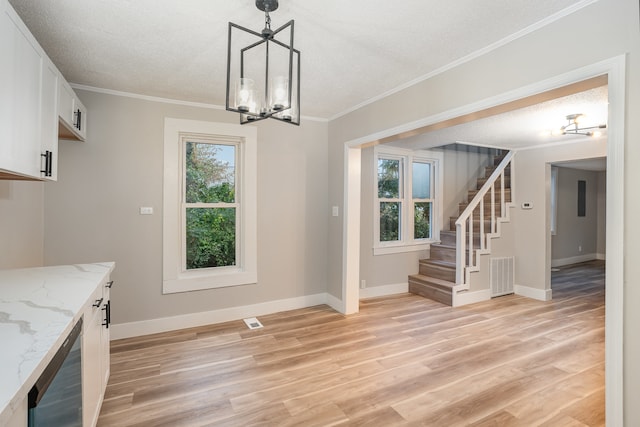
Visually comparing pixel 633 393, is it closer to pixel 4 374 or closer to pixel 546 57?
pixel 546 57

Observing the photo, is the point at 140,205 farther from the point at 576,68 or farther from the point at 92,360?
the point at 576,68

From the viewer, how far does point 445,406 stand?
228 centimetres

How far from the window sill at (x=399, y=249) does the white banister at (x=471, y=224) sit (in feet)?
2.20

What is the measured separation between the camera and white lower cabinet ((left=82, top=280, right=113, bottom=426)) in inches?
65.5

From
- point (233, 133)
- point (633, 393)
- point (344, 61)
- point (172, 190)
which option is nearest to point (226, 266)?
point (172, 190)

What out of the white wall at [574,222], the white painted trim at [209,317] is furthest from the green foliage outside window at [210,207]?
the white wall at [574,222]

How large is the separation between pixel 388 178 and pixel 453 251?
5.11 ft

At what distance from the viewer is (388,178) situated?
207 inches

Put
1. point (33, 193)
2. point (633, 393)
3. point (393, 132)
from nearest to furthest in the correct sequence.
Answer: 1. point (633, 393)
2. point (33, 193)
3. point (393, 132)

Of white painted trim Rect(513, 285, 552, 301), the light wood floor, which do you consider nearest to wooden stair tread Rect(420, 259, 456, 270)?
the light wood floor

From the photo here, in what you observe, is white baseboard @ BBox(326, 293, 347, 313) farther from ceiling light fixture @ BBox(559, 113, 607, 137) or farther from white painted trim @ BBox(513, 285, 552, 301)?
ceiling light fixture @ BBox(559, 113, 607, 137)

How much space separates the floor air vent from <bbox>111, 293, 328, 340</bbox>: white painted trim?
267cm

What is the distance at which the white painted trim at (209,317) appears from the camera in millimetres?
3402

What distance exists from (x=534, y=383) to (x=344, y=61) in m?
3.01
